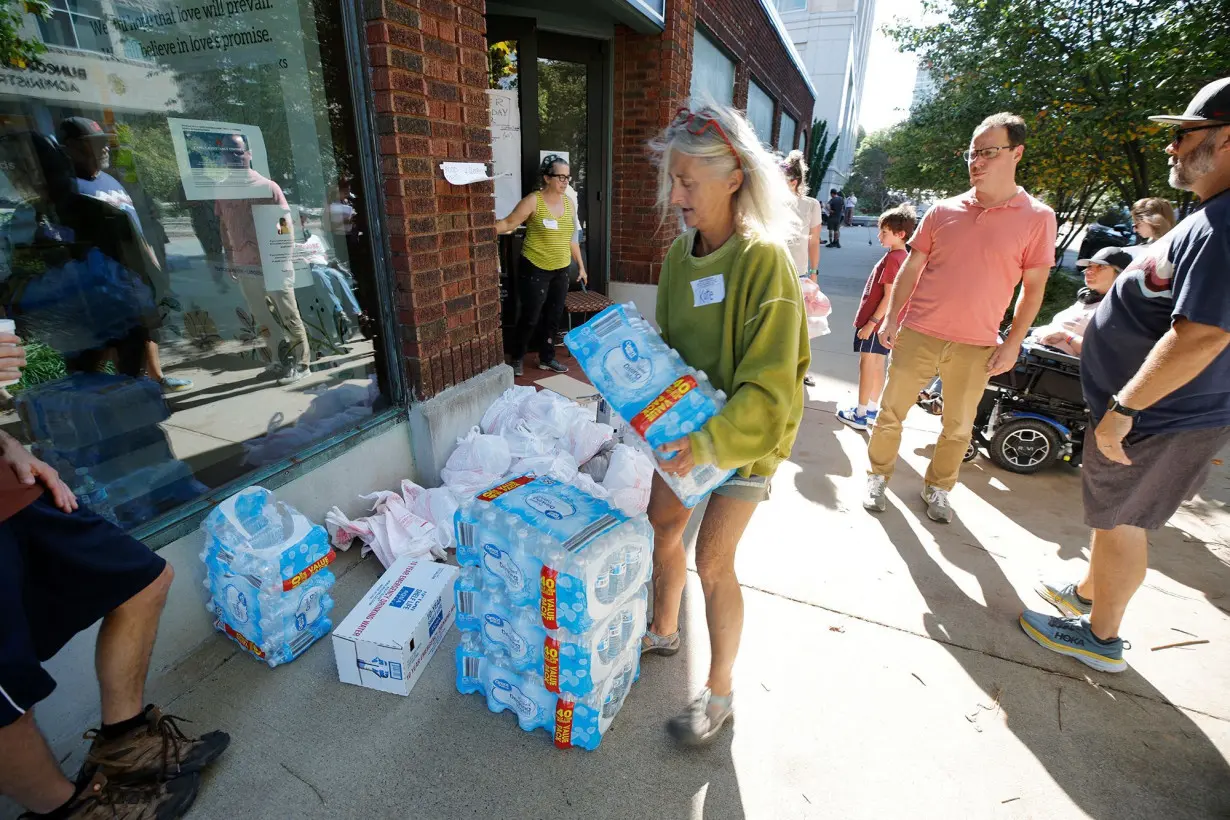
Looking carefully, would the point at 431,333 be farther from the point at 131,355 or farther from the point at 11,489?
the point at 11,489

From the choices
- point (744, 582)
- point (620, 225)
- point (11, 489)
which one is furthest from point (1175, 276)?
point (620, 225)

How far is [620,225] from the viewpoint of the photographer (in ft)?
21.6

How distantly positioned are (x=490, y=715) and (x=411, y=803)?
1.24 feet

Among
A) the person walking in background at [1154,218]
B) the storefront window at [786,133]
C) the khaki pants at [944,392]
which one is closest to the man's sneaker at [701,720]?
the khaki pants at [944,392]

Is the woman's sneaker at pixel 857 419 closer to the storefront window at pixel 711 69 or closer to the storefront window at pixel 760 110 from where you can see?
the storefront window at pixel 711 69

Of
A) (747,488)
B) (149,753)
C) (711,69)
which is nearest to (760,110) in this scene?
(711,69)

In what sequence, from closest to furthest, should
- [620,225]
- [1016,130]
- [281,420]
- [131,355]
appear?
[131,355], [1016,130], [281,420], [620,225]

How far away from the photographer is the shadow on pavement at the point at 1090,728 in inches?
75.5

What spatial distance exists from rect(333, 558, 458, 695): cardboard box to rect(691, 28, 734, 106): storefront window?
5.65 meters

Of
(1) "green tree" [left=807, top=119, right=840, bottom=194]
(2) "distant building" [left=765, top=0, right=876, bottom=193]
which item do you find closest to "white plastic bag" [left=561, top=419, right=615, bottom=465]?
(1) "green tree" [left=807, top=119, right=840, bottom=194]

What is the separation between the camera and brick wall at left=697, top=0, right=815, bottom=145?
743cm

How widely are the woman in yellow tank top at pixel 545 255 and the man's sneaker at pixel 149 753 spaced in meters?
3.65

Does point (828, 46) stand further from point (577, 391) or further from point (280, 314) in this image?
point (280, 314)

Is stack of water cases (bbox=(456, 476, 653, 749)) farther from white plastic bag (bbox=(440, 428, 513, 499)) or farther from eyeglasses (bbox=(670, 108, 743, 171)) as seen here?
white plastic bag (bbox=(440, 428, 513, 499))
